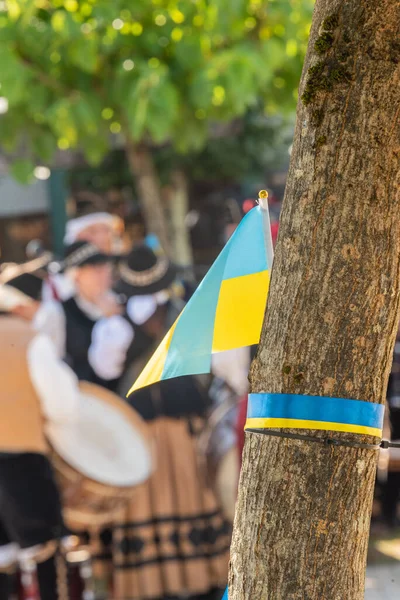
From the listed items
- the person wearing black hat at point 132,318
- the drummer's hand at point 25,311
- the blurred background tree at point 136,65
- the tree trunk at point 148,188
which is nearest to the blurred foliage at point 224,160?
the tree trunk at point 148,188

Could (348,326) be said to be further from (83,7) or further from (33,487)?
(83,7)

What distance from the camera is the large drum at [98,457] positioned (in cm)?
520

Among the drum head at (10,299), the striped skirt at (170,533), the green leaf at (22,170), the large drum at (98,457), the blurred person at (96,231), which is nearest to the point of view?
the drum head at (10,299)

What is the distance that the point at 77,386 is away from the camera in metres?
5.45

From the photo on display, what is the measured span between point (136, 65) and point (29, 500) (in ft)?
9.69

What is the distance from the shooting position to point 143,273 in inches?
246

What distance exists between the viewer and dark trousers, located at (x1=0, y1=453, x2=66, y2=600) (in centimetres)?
494

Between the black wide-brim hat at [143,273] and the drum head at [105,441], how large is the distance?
2.67ft

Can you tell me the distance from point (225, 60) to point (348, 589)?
4560 mm

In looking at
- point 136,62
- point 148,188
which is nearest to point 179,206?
point 148,188

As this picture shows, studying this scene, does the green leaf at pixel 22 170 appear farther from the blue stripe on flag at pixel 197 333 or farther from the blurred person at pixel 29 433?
the blue stripe on flag at pixel 197 333

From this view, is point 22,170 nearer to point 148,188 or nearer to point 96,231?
point 96,231

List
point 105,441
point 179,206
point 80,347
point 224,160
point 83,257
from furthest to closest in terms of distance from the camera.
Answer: point 224,160 → point 179,206 → point 83,257 → point 80,347 → point 105,441

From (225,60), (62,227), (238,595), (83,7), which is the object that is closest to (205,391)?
(225,60)
